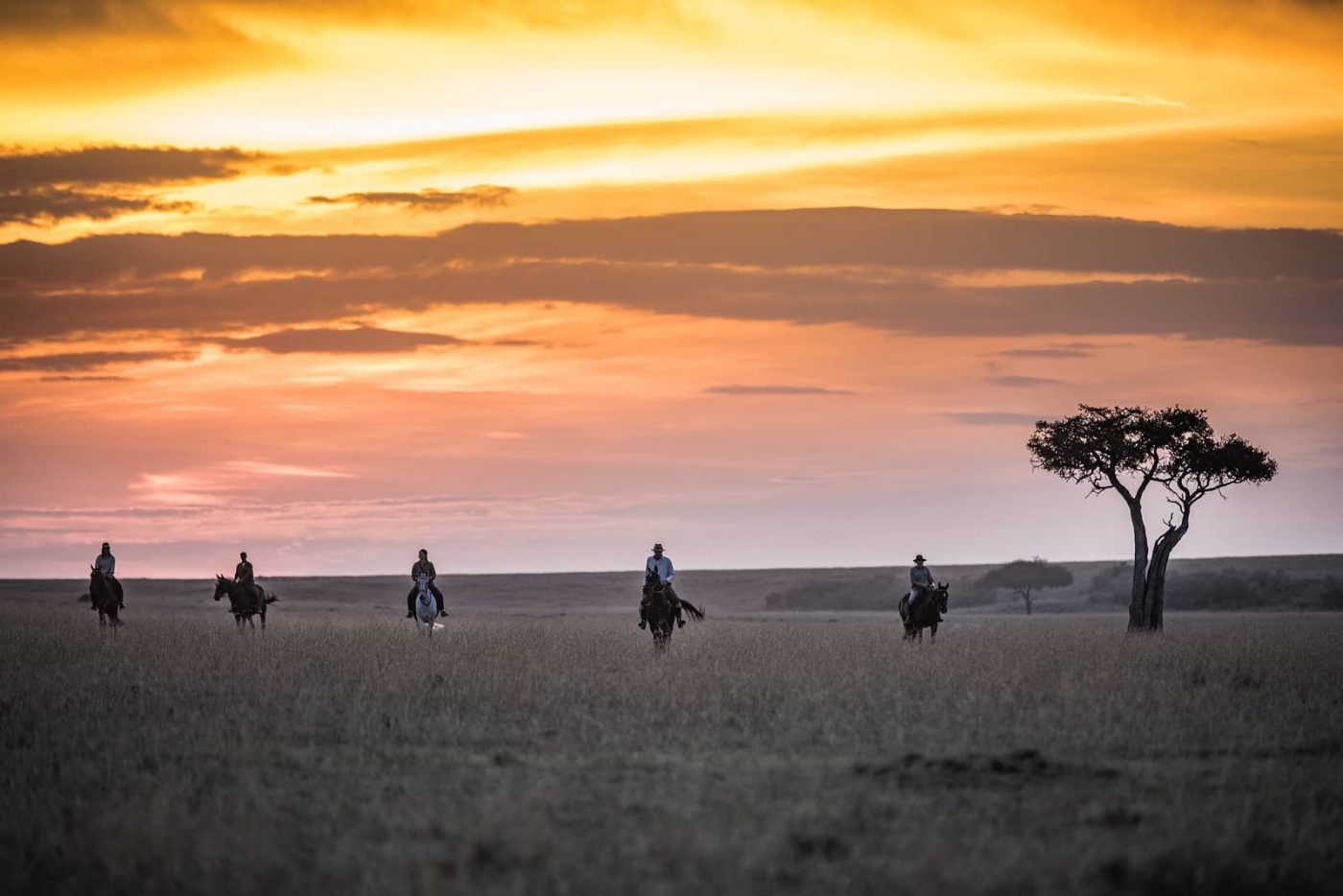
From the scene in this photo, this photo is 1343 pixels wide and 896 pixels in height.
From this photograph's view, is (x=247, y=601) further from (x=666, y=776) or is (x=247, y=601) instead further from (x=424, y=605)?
(x=666, y=776)

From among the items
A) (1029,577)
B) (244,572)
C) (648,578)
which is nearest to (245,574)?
(244,572)

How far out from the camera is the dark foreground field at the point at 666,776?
9.89 meters

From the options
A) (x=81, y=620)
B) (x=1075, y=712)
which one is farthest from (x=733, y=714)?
(x=81, y=620)

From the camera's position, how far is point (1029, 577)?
107 metres

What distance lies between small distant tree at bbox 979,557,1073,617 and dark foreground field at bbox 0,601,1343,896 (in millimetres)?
81664

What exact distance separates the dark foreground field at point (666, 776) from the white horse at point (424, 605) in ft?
31.1

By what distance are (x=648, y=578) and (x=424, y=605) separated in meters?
7.69

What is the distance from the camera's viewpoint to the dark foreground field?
32.4 ft

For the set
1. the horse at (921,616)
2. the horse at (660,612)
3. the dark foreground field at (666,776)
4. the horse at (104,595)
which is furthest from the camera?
the horse at (104,595)

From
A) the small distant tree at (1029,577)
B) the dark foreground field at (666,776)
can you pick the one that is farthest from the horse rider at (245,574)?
the small distant tree at (1029,577)

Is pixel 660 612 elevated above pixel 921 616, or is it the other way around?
pixel 660 612

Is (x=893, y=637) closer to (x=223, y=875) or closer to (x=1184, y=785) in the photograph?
Answer: (x=1184, y=785)

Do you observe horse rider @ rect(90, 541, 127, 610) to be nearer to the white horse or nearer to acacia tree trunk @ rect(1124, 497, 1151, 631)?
the white horse

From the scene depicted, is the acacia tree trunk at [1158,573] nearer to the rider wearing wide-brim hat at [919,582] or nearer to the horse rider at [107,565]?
the rider wearing wide-brim hat at [919,582]
